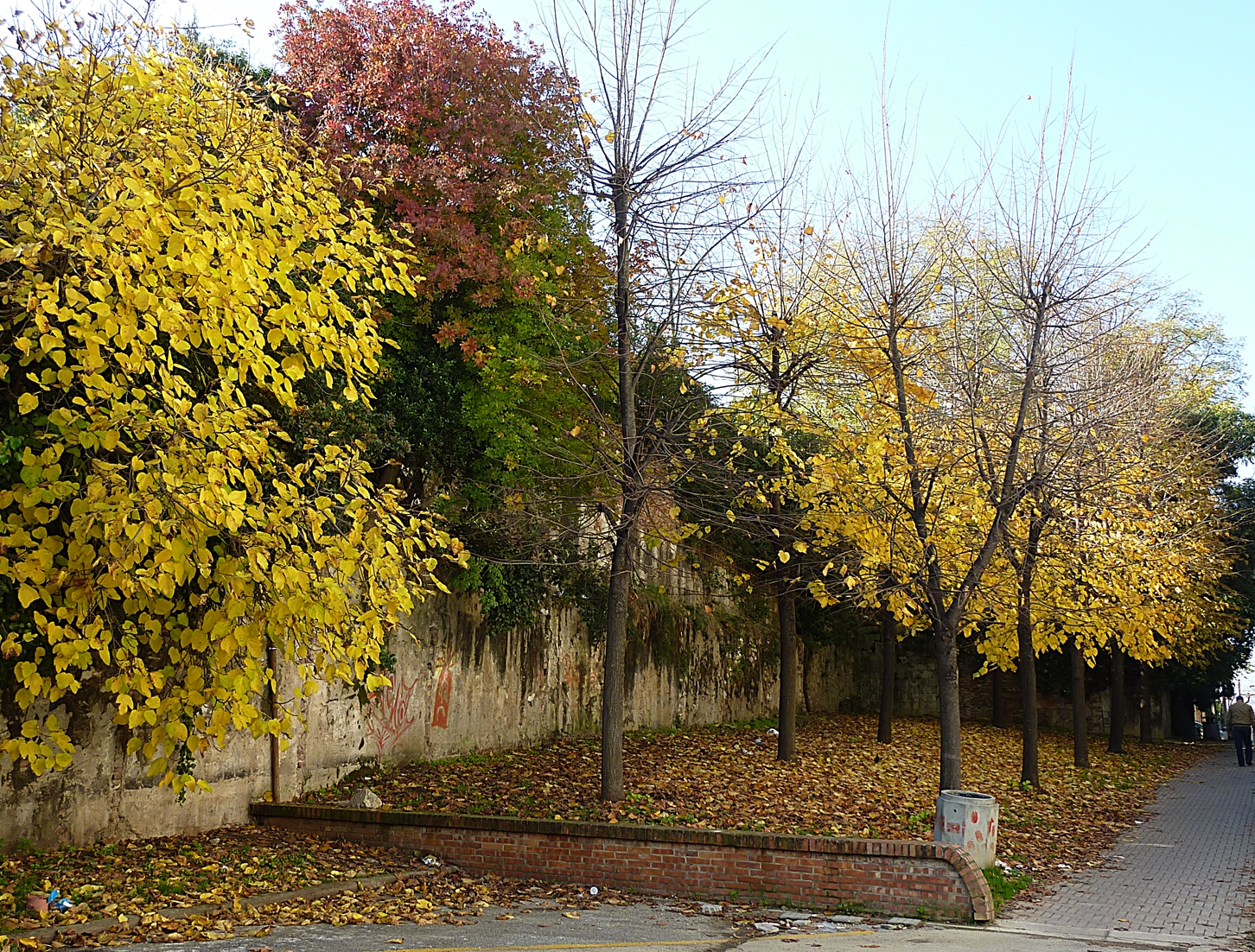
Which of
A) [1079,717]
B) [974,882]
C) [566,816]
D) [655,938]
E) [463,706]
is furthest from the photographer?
[1079,717]

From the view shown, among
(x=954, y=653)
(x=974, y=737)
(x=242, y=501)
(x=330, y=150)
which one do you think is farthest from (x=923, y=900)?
(x=974, y=737)

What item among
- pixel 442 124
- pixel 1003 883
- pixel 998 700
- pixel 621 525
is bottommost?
pixel 1003 883

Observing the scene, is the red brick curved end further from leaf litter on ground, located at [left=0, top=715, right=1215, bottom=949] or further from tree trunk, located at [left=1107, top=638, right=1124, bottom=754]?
tree trunk, located at [left=1107, top=638, right=1124, bottom=754]

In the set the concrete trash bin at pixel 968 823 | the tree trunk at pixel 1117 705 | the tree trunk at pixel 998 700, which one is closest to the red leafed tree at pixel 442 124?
the concrete trash bin at pixel 968 823

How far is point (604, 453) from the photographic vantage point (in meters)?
10.6

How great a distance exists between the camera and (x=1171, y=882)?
1006cm

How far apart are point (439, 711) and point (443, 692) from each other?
0.78 ft

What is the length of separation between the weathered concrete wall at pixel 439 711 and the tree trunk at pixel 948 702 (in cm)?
571

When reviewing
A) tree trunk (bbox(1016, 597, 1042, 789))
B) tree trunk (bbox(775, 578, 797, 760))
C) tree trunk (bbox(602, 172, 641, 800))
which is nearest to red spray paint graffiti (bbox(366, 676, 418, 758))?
tree trunk (bbox(602, 172, 641, 800))

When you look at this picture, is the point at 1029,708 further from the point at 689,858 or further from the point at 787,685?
the point at 689,858

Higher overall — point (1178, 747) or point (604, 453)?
point (604, 453)

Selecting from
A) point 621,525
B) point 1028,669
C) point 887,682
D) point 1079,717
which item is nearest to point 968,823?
point 621,525

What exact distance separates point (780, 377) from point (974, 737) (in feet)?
38.3

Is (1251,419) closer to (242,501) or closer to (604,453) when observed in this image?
(604,453)
